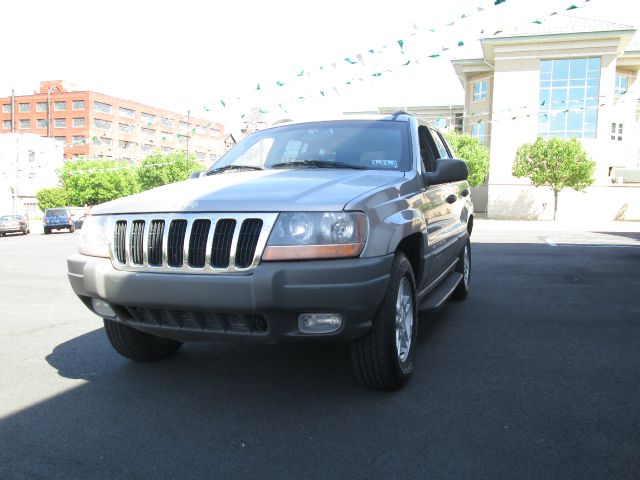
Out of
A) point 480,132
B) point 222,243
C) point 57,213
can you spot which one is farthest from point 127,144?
point 222,243

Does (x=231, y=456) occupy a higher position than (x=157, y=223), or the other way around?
→ (x=157, y=223)

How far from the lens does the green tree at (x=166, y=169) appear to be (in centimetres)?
6097

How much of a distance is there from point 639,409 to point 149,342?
10.4 ft

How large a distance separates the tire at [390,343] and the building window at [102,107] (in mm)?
94970

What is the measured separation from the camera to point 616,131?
44844mm

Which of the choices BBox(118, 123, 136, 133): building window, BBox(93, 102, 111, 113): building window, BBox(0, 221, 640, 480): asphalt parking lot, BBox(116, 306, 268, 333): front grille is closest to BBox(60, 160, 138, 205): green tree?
BBox(93, 102, 111, 113): building window

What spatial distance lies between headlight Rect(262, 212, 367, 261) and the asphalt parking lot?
94 centimetres

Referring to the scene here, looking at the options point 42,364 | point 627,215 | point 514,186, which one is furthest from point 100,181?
point 42,364

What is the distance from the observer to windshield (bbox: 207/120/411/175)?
406cm

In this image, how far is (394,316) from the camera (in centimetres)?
316

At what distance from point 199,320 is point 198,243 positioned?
0.42 m

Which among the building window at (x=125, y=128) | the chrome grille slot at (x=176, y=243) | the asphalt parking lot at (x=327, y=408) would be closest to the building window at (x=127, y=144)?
the building window at (x=125, y=128)

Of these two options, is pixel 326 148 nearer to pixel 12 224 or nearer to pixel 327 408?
pixel 327 408

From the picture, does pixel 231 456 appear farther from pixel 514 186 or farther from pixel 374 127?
pixel 514 186
